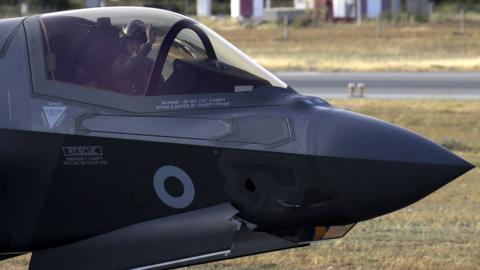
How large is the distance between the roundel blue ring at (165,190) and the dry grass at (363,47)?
3188 cm

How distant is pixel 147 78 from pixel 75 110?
18.9 inches

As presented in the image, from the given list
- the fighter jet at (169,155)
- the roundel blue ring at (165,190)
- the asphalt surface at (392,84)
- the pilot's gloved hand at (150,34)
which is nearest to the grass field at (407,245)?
the fighter jet at (169,155)

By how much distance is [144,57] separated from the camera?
264 inches

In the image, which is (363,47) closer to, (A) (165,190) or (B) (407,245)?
(B) (407,245)

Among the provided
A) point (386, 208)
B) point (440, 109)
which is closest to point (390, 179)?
point (386, 208)

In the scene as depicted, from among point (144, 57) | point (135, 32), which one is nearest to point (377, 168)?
point (144, 57)

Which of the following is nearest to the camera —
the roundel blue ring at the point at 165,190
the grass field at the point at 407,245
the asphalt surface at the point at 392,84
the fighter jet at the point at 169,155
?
the fighter jet at the point at 169,155

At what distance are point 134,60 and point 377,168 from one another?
5.61 ft

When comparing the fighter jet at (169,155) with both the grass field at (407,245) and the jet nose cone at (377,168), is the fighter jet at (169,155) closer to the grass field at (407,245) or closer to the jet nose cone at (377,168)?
the jet nose cone at (377,168)

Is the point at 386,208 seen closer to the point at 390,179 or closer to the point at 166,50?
the point at 390,179

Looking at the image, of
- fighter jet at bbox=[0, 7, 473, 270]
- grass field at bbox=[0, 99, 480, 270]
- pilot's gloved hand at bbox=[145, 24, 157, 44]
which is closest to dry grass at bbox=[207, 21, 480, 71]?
grass field at bbox=[0, 99, 480, 270]

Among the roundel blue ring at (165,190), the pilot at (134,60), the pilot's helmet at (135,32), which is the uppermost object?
the pilot's helmet at (135,32)

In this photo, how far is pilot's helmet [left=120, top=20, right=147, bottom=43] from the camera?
6.78 m

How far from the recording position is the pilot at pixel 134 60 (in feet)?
21.6
